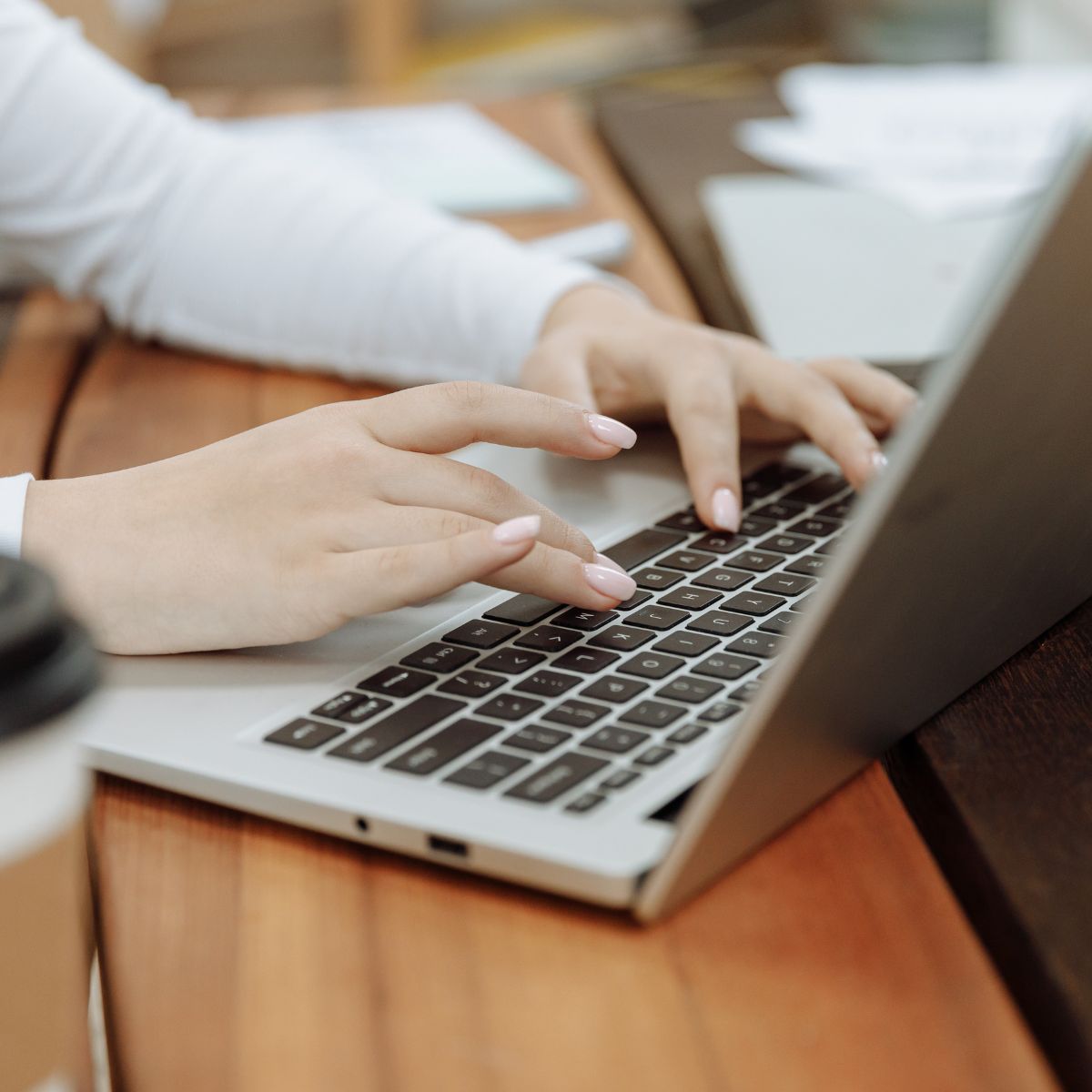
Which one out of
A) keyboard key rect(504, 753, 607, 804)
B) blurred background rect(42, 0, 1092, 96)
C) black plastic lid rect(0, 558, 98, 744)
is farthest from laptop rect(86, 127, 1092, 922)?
blurred background rect(42, 0, 1092, 96)

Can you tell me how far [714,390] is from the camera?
58 cm

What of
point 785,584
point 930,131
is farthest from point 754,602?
point 930,131

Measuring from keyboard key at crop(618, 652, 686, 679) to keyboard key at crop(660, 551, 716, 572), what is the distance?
8cm

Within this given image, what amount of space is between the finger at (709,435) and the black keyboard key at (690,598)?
0.06 metres

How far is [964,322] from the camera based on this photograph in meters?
0.28

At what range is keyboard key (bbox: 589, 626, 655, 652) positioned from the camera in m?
0.43

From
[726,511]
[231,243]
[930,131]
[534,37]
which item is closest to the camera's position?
[726,511]

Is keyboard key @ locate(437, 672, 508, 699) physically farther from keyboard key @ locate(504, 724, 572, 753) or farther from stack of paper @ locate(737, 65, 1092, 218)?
stack of paper @ locate(737, 65, 1092, 218)

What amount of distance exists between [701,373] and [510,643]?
8.1 inches

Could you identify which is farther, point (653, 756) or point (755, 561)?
point (755, 561)

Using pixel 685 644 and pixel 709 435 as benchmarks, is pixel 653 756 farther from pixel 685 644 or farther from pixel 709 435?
pixel 709 435

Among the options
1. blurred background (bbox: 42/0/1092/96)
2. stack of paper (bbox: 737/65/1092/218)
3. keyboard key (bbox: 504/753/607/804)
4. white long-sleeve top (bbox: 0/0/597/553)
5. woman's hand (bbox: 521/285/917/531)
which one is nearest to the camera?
keyboard key (bbox: 504/753/607/804)

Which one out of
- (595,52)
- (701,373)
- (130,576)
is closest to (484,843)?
(130,576)

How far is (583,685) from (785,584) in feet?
0.37
